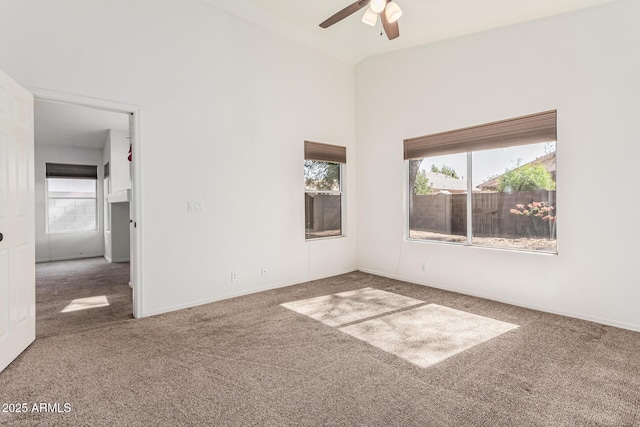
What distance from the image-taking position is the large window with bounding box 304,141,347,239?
16.5 ft

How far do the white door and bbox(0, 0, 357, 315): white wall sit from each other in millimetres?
524

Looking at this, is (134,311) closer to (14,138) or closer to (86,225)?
(14,138)

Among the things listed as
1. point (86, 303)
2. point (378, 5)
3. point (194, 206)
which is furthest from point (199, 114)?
point (86, 303)

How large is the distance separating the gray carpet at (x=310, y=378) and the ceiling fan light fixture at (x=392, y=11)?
9.43 ft

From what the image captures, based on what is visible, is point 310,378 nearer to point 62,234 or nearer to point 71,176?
point 62,234

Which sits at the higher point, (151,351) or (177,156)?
(177,156)

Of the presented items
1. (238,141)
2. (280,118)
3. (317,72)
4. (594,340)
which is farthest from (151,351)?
(317,72)

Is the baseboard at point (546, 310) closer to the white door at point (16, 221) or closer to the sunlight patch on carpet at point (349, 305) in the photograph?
the sunlight patch on carpet at point (349, 305)

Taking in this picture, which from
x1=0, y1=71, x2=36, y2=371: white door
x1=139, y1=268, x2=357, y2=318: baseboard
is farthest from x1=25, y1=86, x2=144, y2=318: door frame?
x1=0, y1=71, x2=36, y2=371: white door

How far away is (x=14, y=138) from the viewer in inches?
98.7

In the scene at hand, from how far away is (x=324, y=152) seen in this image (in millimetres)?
5117

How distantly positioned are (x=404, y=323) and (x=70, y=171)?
8.22 m

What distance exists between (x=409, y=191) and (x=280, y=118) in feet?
7.16

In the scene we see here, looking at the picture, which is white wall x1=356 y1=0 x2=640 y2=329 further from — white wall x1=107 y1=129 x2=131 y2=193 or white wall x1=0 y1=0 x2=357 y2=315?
white wall x1=107 y1=129 x2=131 y2=193
